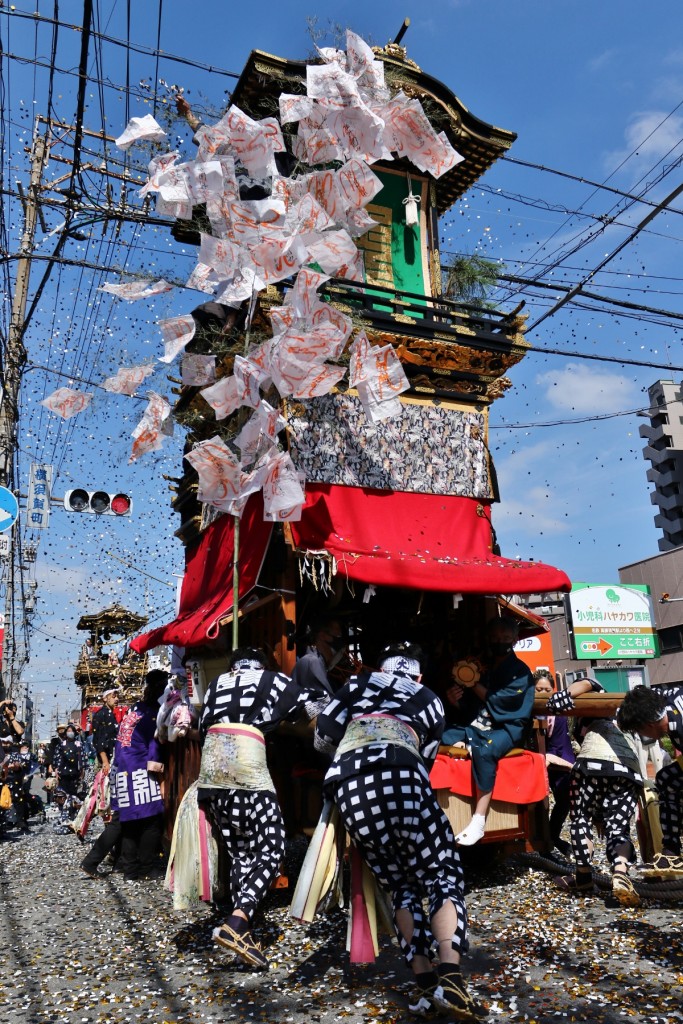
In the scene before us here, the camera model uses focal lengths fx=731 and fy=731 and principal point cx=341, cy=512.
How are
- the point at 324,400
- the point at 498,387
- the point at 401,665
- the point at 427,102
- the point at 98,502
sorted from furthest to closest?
the point at 98,502
the point at 427,102
the point at 498,387
the point at 324,400
the point at 401,665

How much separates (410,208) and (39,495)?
9587 mm

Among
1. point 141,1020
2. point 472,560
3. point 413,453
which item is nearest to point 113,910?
point 141,1020


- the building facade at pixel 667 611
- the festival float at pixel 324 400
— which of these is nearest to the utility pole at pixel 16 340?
the festival float at pixel 324 400

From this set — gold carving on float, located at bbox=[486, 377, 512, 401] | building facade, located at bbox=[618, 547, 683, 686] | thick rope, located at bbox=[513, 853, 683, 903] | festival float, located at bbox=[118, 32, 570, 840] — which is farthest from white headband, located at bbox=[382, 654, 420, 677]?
building facade, located at bbox=[618, 547, 683, 686]

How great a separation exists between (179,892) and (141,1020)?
4.56ft

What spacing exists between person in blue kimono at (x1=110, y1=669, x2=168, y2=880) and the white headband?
4461 millimetres

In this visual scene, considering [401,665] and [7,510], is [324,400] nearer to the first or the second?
[401,665]

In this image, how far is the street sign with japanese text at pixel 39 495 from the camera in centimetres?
1486

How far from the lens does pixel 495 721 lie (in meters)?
6.34

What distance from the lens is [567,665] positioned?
42312 mm

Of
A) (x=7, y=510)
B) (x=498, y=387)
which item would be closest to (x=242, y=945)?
(x=498, y=387)

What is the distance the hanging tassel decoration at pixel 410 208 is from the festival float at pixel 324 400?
4cm

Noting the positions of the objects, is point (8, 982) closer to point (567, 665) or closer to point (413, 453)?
point (413, 453)

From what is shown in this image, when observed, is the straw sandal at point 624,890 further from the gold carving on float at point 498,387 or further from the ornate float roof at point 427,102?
the ornate float roof at point 427,102
